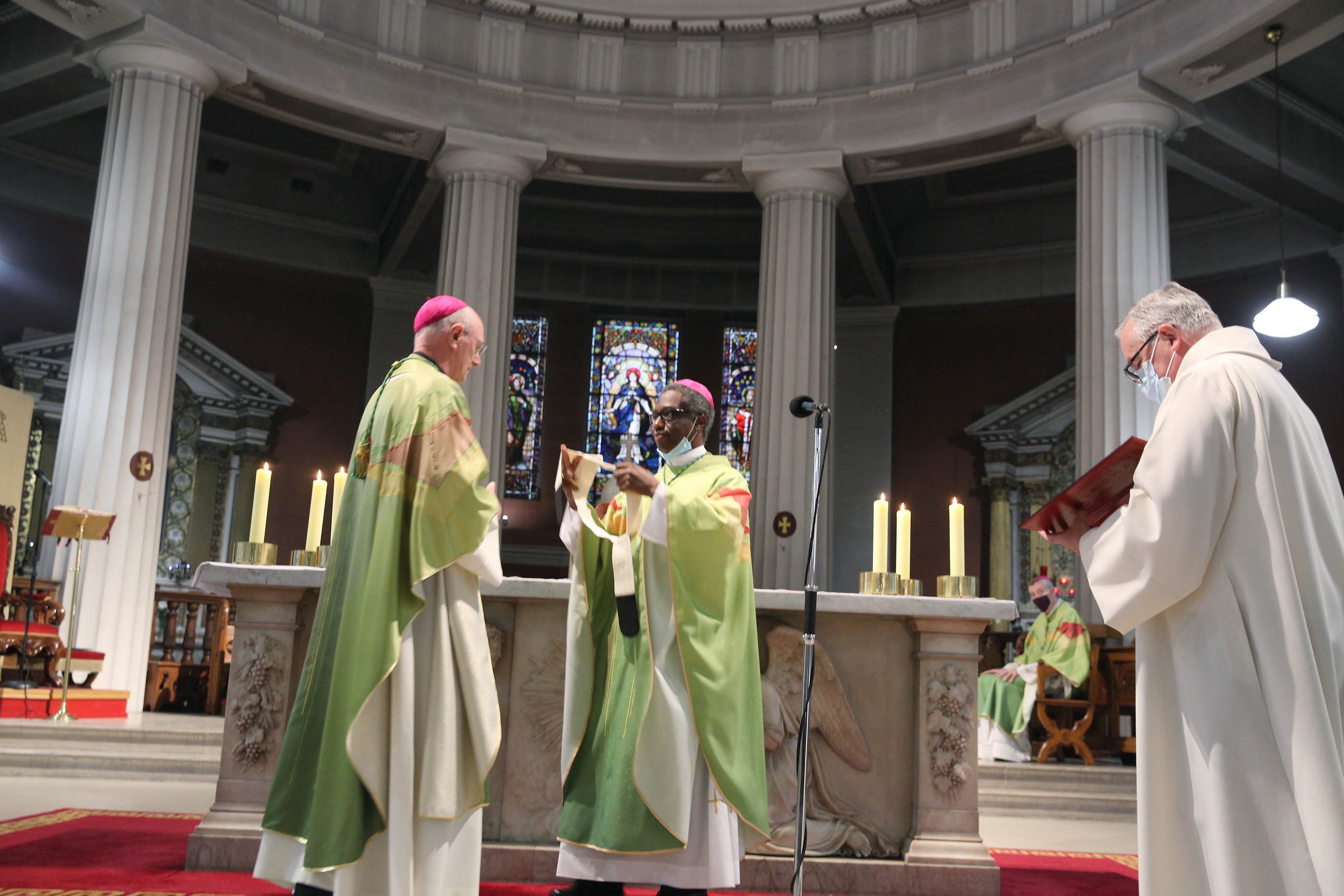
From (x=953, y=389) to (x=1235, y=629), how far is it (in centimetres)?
1418

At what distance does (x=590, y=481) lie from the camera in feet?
15.1

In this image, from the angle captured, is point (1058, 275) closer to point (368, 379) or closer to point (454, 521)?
point (368, 379)

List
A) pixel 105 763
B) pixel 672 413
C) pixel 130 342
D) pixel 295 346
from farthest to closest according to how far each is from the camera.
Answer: pixel 295 346 < pixel 130 342 < pixel 105 763 < pixel 672 413

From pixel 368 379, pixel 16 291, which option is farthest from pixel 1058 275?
pixel 16 291

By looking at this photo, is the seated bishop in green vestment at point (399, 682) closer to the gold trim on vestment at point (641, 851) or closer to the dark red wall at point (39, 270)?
the gold trim on vestment at point (641, 851)

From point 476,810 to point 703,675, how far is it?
0.92 m

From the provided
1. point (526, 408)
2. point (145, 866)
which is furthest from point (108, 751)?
point (526, 408)

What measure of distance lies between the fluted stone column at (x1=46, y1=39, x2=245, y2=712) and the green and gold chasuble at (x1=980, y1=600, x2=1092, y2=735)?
274 inches

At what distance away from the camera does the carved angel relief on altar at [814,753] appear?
5.22 meters

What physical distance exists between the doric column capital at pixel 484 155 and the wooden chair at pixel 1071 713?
7109mm

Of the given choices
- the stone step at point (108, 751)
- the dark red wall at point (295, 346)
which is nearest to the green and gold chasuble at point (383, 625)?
the stone step at point (108, 751)

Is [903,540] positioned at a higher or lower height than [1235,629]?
higher

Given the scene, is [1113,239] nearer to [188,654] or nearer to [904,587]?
[904,587]

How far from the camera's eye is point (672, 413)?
4.68 m
